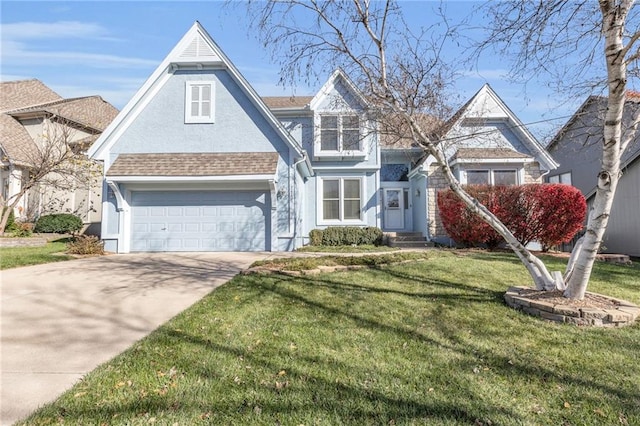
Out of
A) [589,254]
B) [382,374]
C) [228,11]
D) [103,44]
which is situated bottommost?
[382,374]

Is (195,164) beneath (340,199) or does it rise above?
above

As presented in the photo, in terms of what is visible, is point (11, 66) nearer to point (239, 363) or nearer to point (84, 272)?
point (84, 272)

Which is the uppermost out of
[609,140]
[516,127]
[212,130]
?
[516,127]

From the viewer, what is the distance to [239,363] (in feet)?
10.8

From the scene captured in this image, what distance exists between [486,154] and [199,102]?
11.7 meters

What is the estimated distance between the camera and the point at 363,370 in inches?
124

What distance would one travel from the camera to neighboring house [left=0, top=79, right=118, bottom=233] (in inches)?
643

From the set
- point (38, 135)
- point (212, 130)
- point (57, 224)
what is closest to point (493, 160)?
point (212, 130)

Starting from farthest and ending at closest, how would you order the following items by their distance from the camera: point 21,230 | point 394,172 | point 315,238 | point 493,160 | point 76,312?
point 394,172, point 21,230, point 315,238, point 493,160, point 76,312

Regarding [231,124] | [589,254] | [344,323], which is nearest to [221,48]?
[231,124]

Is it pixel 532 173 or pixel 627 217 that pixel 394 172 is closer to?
pixel 532 173

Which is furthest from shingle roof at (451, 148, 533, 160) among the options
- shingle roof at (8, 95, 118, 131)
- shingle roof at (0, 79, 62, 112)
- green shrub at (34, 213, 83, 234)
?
shingle roof at (0, 79, 62, 112)

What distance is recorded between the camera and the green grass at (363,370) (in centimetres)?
250

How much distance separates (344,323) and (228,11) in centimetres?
526
